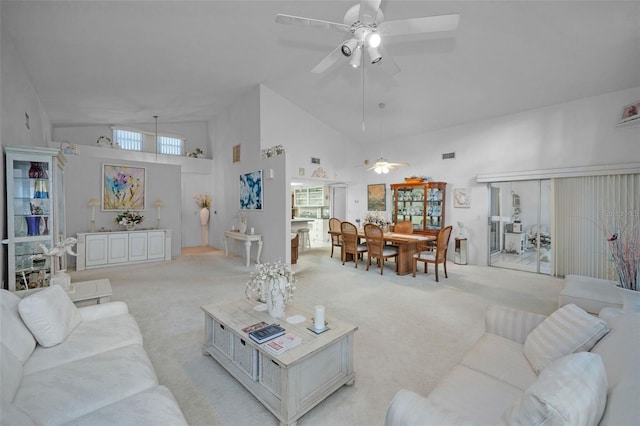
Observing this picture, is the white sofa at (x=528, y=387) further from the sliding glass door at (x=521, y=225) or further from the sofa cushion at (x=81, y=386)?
the sliding glass door at (x=521, y=225)

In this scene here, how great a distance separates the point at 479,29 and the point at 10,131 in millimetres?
5763

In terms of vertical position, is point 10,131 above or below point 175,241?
above

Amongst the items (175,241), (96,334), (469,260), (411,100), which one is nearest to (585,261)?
(469,260)

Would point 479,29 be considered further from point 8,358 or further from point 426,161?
point 8,358

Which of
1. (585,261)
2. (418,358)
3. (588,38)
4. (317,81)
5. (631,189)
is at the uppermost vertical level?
(317,81)

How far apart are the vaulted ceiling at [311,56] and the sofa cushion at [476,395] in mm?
3721

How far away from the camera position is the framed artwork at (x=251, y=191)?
5703 millimetres

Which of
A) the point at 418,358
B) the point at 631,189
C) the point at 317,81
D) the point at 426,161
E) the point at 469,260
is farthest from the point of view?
the point at 426,161

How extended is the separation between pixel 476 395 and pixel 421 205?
18.9 feet

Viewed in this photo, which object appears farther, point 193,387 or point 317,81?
point 317,81

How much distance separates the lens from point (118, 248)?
18.8 ft

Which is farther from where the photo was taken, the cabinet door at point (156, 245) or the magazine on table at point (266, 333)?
the cabinet door at point (156, 245)

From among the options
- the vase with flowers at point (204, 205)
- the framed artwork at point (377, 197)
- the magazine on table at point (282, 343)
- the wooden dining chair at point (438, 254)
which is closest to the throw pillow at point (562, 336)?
the magazine on table at point (282, 343)

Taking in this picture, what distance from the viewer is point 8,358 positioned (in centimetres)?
140
